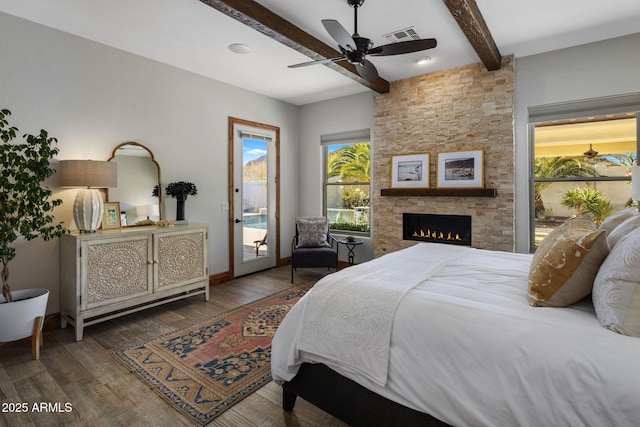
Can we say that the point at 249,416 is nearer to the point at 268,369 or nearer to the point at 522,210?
the point at 268,369

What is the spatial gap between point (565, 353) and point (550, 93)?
12.0 ft

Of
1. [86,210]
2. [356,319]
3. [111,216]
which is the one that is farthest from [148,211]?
[356,319]

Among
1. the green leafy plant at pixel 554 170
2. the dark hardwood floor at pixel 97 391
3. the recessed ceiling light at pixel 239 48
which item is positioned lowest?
the dark hardwood floor at pixel 97 391

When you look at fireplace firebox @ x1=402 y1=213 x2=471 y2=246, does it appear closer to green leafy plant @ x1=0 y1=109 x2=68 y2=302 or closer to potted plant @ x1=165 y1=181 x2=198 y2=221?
potted plant @ x1=165 y1=181 x2=198 y2=221

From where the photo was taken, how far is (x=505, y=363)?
3.90 ft

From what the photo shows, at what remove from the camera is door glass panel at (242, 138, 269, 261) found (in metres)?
5.12

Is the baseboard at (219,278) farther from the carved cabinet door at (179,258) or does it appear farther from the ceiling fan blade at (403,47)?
the ceiling fan blade at (403,47)

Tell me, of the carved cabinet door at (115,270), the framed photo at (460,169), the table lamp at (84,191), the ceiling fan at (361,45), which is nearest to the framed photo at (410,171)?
the framed photo at (460,169)

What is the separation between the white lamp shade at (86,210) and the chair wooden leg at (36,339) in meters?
0.83

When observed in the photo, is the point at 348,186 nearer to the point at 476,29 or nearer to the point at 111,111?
the point at 476,29

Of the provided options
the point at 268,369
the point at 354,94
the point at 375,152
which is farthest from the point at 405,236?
the point at 268,369

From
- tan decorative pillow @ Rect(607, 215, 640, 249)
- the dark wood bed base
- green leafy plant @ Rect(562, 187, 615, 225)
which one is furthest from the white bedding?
green leafy plant @ Rect(562, 187, 615, 225)

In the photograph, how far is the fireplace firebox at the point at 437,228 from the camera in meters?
4.32

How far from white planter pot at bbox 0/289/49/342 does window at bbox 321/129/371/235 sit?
4.03m
